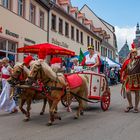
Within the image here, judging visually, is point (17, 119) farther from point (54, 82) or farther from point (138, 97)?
point (138, 97)

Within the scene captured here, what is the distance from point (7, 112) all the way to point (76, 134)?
3999 millimetres

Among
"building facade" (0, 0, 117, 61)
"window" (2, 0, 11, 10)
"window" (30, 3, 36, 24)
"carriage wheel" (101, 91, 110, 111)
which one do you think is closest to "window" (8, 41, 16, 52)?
"building facade" (0, 0, 117, 61)

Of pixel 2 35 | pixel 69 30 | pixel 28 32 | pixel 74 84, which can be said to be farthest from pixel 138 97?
pixel 69 30

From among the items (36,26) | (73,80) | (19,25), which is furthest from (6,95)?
(36,26)

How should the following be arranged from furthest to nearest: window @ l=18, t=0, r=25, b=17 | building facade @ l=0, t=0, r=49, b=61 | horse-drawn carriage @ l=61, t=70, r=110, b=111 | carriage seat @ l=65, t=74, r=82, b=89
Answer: window @ l=18, t=0, r=25, b=17 → building facade @ l=0, t=0, r=49, b=61 → horse-drawn carriage @ l=61, t=70, r=110, b=111 → carriage seat @ l=65, t=74, r=82, b=89

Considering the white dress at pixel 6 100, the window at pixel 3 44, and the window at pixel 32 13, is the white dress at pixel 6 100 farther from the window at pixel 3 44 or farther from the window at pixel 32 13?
the window at pixel 32 13

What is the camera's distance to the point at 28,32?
23.4 metres

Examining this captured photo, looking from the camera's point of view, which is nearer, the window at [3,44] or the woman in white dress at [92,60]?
the woman in white dress at [92,60]

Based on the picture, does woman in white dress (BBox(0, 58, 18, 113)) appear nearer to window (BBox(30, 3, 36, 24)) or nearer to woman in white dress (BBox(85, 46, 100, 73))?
woman in white dress (BBox(85, 46, 100, 73))

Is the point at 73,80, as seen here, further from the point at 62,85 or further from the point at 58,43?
the point at 58,43

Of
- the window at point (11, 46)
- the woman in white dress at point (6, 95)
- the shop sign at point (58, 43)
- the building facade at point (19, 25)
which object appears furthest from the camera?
the shop sign at point (58, 43)

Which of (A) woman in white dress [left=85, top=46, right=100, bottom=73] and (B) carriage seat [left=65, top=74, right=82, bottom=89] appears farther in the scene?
(A) woman in white dress [left=85, top=46, right=100, bottom=73]

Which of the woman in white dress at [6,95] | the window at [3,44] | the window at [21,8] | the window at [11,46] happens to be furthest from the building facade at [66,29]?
the woman in white dress at [6,95]

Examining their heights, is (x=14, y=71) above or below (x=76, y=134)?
above
